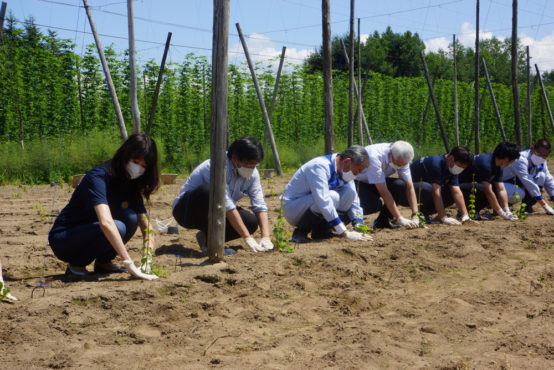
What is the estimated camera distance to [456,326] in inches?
117

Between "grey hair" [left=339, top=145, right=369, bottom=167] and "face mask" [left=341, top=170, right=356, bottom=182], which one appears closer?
"grey hair" [left=339, top=145, right=369, bottom=167]

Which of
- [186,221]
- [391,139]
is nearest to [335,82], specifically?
[391,139]

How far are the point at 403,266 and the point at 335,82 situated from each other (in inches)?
513

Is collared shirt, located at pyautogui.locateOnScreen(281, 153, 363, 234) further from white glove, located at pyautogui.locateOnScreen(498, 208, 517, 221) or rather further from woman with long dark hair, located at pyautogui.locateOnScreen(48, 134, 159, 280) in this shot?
white glove, located at pyautogui.locateOnScreen(498, 208, 517, 221)

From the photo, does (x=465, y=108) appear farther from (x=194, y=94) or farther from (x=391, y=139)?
(x=194, y=94)

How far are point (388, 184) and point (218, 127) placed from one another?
9.71 feet

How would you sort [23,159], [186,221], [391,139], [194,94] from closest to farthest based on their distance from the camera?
1. [186,221]
2. [23,159]
3. [194,94]
4. [391,139]

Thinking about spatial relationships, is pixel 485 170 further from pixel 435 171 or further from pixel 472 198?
pixel 435 171

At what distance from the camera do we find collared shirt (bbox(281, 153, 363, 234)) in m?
4.75

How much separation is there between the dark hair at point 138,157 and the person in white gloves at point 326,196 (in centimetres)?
154

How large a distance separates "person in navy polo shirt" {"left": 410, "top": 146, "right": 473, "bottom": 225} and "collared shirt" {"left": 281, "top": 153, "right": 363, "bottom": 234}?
4.77 feet

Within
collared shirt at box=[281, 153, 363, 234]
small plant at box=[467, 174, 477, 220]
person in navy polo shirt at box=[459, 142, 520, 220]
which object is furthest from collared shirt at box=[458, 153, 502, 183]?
collared shirt at box=[281, 153, 363, 234]

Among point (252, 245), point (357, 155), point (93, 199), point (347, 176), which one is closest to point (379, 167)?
point (347, 176)

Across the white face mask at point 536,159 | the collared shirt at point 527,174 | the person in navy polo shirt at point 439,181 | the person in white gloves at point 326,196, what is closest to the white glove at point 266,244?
the person in white gloves at point 326,196
